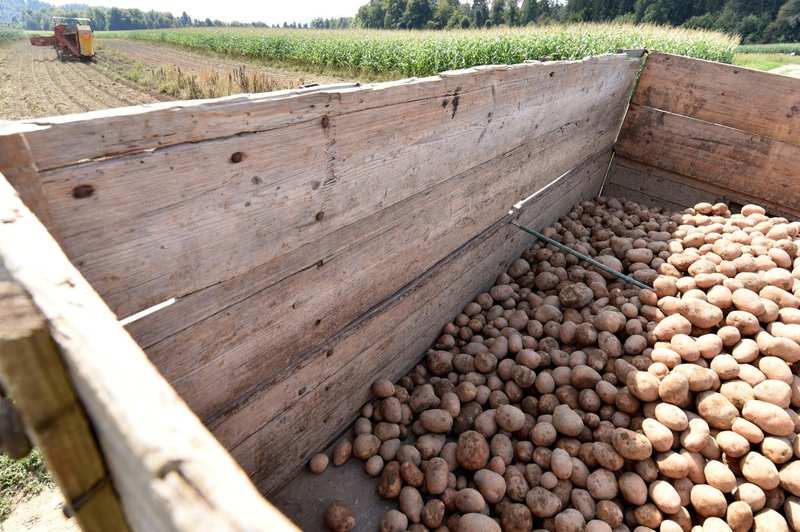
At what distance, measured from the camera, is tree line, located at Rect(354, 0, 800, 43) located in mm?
41719

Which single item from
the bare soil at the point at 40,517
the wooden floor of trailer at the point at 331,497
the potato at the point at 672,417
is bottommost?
the wooden floor of trailer at the point at 331,497

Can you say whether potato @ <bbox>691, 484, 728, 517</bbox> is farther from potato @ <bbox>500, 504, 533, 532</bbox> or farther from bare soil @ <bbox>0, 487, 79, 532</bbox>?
bare soil @ <bbox>0, 487, 79, 532</bbox>

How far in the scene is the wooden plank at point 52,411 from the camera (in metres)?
0.54

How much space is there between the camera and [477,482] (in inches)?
77.0

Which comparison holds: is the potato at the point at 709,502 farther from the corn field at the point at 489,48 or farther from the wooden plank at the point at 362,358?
the corn field at the point at 489,48

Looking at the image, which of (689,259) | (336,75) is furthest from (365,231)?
(336,75)

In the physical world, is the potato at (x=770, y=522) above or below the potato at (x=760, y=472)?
below

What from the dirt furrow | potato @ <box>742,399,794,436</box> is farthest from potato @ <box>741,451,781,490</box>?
the dirt furrow

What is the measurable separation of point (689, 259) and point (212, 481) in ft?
9.88

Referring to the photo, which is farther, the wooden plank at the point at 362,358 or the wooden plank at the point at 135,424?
the wooden plank at the point at 362,358

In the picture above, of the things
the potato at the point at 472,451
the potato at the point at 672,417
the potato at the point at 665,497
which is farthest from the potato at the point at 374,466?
the potato at the point at 672,417

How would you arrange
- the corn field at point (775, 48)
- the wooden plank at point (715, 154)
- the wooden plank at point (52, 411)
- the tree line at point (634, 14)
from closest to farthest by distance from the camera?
the wooden plank at point (52, 411) < the wooden plank at point (715, 154) < the corn field at point (775, 48) < the tree line at point (634, 14)

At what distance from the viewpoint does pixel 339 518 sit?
5.99ft

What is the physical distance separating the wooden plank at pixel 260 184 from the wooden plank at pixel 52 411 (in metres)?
0.53
